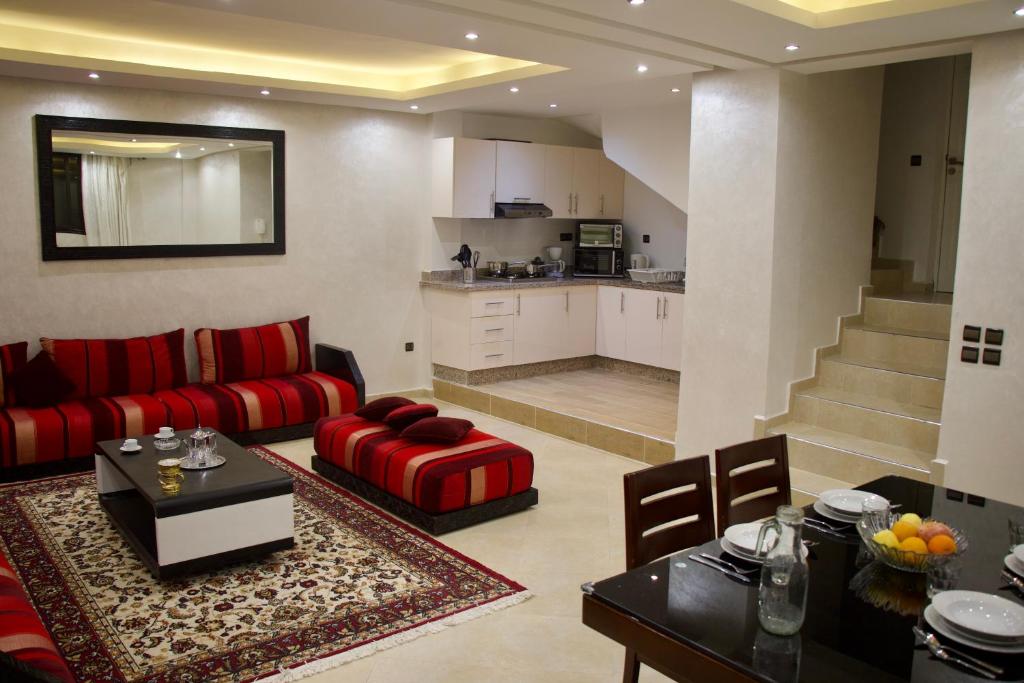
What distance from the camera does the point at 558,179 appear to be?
7723 millimetres

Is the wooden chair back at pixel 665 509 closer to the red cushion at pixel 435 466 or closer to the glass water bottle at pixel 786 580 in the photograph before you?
the glass water bottle at pixel 786 580

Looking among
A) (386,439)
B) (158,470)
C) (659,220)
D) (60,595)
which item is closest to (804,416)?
(386,439)

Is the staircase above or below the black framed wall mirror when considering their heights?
below

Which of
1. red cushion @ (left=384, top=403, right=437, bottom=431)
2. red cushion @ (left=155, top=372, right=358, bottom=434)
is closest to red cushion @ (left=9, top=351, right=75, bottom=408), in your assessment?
red cushion @ (left=155, top=372, right=358, bottom=434)

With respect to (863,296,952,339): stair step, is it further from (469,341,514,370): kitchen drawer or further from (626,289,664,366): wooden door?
(469,341,514,370): kitchen drawer

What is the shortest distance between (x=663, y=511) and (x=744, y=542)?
394 mm

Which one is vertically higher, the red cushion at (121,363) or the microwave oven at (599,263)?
the microwave oven at (599,263)

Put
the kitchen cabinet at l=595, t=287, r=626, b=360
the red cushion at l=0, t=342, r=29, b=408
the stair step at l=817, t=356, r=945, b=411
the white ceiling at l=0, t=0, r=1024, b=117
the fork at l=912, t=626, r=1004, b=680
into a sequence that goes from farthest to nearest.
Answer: the kitchen cabinet at l=595, t=287, r=626, b=360
the red cushion at l=0, t=342, r=29, b=408
the stair step at l=817, t=356, r=945, b=411
the white ceiling at l=0, t=0, r=1024, b=117
the fork at l=912, t=626, r=1004, b=680

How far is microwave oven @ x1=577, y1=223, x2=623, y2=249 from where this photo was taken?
8.00m

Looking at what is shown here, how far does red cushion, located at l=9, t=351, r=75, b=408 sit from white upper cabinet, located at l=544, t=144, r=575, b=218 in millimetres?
4224

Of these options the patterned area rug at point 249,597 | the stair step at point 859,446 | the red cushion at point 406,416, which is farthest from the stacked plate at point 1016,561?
the red cushion at point 406,416

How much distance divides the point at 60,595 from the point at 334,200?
3.90 metres

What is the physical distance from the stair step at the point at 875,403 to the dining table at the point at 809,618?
2.56 meters

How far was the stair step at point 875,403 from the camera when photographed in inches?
189
